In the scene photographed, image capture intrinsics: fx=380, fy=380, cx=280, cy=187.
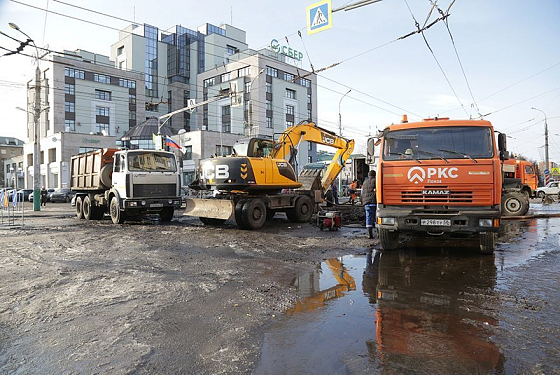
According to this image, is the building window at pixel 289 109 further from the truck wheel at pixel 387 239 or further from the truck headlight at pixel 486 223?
the truck headlight at pixel 486 223

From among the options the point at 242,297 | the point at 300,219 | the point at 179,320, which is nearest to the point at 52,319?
the point at 179,320

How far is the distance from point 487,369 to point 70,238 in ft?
37.1

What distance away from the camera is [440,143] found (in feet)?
25.5

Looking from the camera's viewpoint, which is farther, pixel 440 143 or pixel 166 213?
pixel 166 213

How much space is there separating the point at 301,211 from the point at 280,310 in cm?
1031

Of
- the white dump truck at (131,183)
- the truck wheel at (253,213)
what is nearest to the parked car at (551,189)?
the truck wheel at (253,213)

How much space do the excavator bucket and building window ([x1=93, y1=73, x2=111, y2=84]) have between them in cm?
5588

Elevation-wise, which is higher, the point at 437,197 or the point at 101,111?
the point at 101,111

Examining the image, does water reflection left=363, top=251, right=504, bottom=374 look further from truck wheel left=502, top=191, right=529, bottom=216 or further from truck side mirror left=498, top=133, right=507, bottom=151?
truck wheel left=502, top=191, right=529, bottom=216

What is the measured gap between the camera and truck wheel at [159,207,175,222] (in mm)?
15876

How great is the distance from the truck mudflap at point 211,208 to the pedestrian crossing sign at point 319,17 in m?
5.95

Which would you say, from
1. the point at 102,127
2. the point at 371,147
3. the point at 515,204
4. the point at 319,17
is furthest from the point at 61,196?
the point at 515,204

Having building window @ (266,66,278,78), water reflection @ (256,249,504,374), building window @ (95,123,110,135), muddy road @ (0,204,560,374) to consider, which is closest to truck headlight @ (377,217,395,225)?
muddy road @ (0,204,560,374)

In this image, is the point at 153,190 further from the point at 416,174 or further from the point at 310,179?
the point at 416,174
